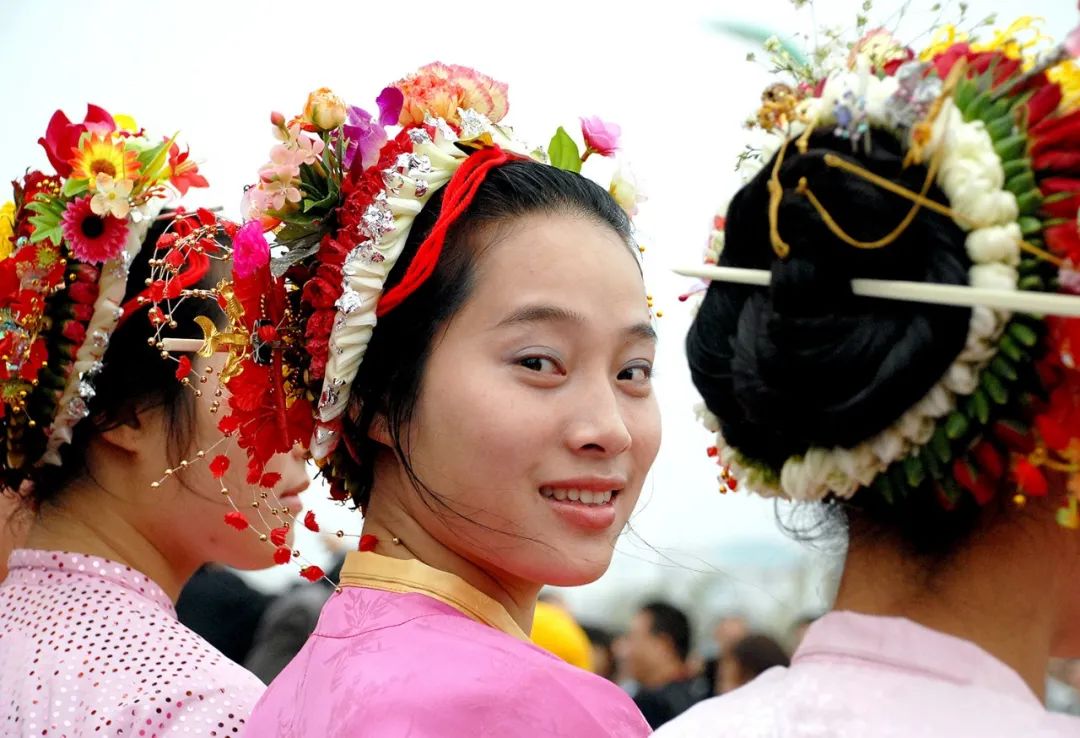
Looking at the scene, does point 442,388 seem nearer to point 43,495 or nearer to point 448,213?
point 448,213

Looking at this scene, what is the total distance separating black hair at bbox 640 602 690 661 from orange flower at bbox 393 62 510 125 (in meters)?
2.93

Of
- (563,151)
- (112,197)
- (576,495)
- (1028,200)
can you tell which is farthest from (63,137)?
(1028,200)

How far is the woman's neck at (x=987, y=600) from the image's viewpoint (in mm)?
1338

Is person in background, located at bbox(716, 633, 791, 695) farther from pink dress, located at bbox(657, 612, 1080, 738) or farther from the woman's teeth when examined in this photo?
pink dress, located at bbox(657, 612, 1080, 738)

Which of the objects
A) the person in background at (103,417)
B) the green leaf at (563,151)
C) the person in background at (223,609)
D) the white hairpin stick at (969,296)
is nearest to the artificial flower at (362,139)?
the green leaf at (563,151)

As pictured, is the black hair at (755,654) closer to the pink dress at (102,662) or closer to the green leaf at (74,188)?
the pink dress at (102,662)

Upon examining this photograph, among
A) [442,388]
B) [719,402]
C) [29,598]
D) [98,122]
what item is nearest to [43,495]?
[29,598]

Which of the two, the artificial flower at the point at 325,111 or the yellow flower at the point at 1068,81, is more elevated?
the yellow flower at the point at 1068,81

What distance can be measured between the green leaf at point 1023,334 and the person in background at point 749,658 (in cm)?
328

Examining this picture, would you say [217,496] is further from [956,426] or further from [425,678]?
[956,426]

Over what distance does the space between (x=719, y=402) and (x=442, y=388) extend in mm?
565

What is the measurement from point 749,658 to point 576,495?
2731 millimetres

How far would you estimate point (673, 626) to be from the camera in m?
4.85

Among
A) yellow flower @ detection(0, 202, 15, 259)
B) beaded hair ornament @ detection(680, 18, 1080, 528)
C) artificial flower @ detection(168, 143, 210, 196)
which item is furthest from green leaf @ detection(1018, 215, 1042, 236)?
yellow flower @ detection(0, 202, 15, 259)
